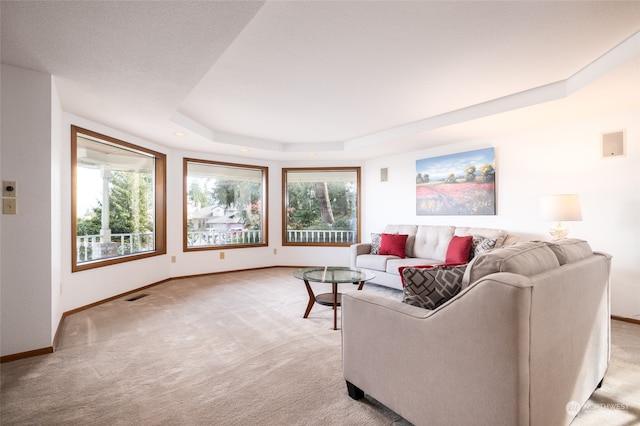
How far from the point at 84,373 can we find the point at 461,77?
3.77 m

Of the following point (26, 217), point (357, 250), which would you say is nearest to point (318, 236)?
point (357, 250)

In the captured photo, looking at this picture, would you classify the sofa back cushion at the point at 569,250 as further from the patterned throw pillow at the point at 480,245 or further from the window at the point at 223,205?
the window at the point at 223,205

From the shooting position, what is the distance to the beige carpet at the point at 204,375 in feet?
5.71

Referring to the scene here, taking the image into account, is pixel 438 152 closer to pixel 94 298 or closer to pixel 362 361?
pixel 362 361

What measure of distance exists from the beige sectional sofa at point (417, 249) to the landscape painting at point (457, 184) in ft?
1.18

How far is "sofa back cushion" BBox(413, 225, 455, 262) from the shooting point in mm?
4527

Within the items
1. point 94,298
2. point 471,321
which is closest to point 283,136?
point 94,298

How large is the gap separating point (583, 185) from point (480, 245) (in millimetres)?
1254

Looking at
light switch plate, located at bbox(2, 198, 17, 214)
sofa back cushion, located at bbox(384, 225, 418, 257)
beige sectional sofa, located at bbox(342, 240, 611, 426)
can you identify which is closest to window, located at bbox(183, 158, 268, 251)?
sofa back cushion, located at bbox(384, 225, 418, 257)

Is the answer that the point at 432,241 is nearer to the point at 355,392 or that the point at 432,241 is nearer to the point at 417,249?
the point at 417,249

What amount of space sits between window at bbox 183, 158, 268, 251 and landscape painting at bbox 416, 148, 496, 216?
305cm

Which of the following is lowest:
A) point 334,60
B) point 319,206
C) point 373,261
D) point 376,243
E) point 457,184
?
point 373,261

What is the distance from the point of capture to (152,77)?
2.56m

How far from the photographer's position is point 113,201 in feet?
14.8
